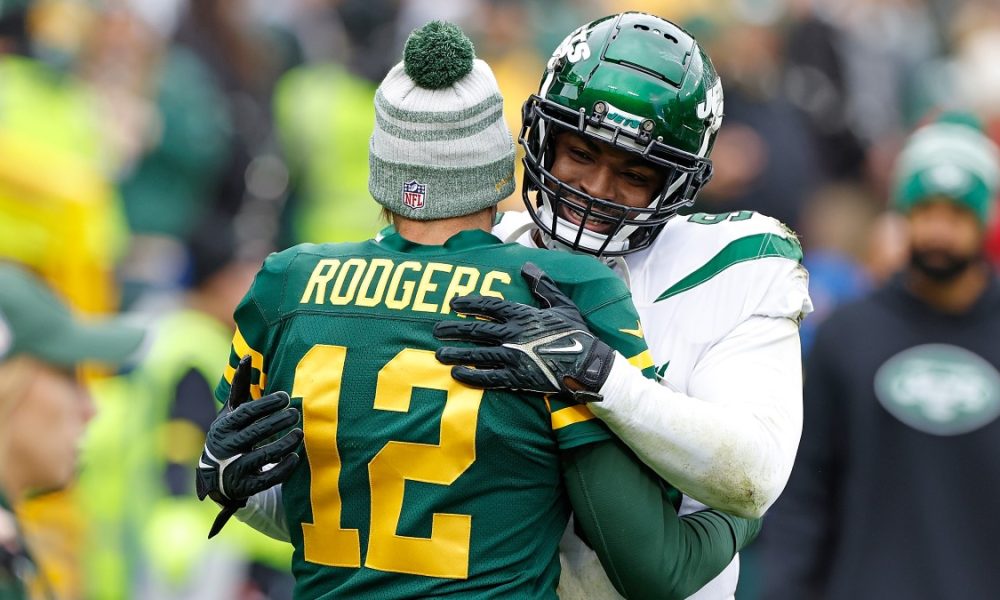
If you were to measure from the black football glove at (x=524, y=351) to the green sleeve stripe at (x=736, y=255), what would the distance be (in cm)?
54

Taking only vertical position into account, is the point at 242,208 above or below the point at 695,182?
below

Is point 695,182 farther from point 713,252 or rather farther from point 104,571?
point 104,571

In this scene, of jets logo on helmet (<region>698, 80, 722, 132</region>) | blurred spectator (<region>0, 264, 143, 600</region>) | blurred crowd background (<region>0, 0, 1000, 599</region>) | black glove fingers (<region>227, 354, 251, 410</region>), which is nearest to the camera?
black glove fingers (<region>227, 354, 251, 410</region>)

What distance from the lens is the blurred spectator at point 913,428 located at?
549 cm

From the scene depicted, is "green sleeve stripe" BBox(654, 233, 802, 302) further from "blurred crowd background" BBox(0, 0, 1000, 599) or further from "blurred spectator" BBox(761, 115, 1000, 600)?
"blurred spectator" BBox(761, 115, 1000, 600)

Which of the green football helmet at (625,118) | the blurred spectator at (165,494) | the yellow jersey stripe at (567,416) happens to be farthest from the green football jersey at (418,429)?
the blurred spectator at (165,494)

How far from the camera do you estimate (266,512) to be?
3.33 meters

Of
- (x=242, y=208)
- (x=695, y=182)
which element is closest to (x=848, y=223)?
(x=242, y=208)

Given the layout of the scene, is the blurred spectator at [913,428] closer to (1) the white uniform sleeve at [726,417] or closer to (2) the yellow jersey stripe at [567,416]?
(1) the white uniform sleeve at [726,417]

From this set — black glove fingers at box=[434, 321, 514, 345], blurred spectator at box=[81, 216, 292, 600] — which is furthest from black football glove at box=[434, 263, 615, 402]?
blurred spectator at box=[81, 216, 292, 600]

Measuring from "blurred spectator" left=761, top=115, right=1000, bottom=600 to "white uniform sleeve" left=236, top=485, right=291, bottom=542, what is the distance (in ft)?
9.00

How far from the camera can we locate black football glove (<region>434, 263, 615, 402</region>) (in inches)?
111

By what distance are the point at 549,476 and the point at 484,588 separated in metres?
0.24

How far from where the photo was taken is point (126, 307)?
23.9 feet
